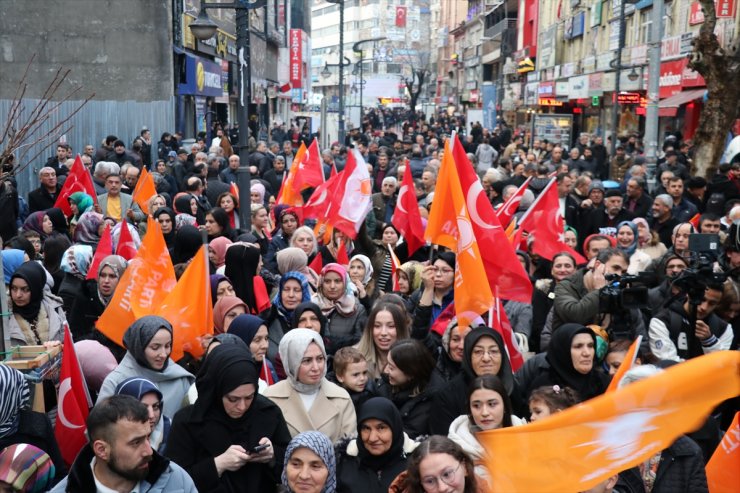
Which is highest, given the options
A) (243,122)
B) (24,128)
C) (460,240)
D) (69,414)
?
(24,128)

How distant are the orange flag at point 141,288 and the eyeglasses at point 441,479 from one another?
340cm

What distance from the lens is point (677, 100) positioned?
2681 centimetres

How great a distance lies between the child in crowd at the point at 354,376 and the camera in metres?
5.69

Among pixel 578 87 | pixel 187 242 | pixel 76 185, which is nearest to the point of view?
pixel 187 242

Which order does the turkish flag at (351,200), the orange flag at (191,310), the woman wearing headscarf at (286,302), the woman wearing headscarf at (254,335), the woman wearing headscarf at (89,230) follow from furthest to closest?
the turkish flag at (351,200) < the woman wearing headscarf at (89,230) < the woman wearing headscarf at (286,302) < the orange flag at (191,310) < the woman wearing headscarf at (254,335)

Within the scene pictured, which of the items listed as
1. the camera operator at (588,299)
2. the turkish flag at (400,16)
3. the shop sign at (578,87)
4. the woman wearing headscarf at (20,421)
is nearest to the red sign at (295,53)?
the shop sign at (578,87)

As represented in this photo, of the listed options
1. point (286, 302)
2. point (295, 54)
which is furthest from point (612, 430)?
point (295, 54)

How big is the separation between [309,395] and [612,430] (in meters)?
2.25

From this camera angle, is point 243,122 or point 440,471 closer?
point 440,471

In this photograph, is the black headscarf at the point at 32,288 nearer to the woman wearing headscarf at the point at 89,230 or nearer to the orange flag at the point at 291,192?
the woman wearing headscarf at the point at 89,230

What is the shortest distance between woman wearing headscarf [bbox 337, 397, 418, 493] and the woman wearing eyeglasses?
593 mm

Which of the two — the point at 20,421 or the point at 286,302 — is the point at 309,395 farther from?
the point at 286,302

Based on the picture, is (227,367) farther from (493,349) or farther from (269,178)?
(269,178)

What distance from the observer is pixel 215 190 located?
13.8 m
